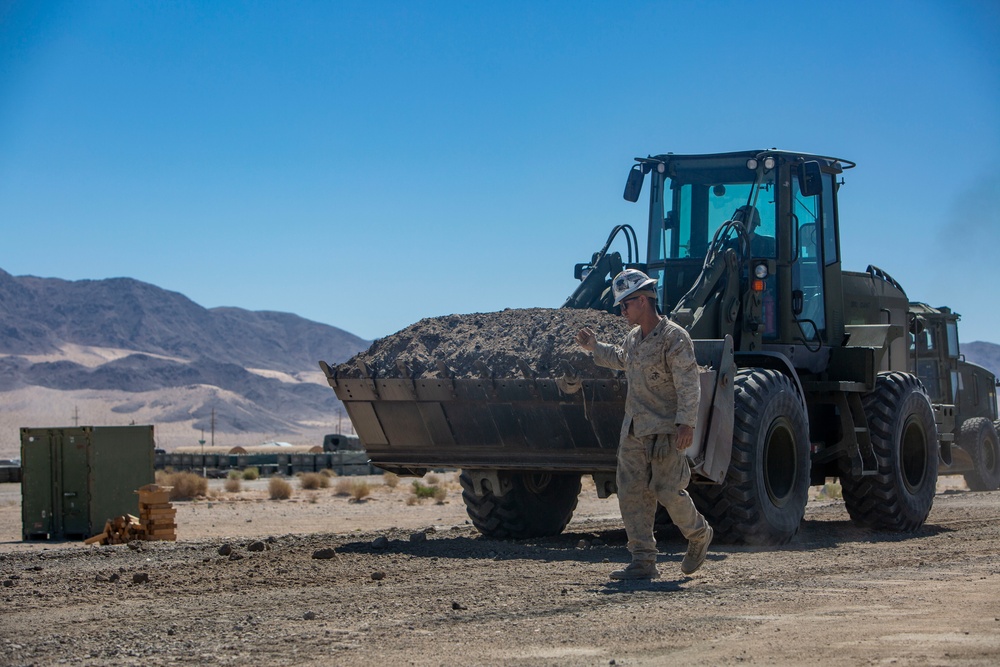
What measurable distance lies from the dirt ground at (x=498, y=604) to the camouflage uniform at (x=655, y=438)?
0.43 m

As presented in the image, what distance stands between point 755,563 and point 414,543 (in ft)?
11.7

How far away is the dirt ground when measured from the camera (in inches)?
A: 235

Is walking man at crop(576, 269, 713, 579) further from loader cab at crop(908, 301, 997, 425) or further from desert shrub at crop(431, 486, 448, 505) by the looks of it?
desert shrub at crop(431, 486, 448, 505)

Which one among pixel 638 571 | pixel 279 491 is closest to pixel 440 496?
pixel 279 491

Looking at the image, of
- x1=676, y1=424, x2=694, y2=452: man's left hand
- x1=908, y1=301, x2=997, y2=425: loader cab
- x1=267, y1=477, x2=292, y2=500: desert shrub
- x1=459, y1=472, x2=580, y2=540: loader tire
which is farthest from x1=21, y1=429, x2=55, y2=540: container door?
x1=908, y1=301, x2=997, y2=425: loader cab

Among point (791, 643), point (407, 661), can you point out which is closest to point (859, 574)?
point (791, 643)

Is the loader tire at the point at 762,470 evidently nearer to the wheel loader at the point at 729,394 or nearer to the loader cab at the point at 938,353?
the wheel loader at the point at 729,394

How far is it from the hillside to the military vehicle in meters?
68.1

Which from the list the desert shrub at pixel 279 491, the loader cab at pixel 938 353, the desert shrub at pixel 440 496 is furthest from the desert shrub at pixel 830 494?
the desert shrub at pixel 279 491

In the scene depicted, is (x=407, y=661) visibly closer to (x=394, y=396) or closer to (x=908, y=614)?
(x=908, y=614)

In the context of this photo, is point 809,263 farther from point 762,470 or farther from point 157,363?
point 157,363

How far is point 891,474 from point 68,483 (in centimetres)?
1063

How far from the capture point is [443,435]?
11719 mm

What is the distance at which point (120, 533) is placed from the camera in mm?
14664
